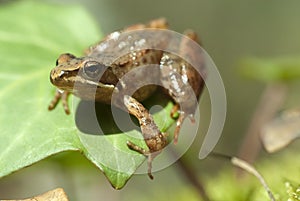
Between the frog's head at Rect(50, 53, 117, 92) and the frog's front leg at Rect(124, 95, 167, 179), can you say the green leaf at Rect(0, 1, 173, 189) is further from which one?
the frog's head at Rect(50, 53, 117, 92)

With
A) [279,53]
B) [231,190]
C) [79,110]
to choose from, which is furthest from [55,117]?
[279,53]

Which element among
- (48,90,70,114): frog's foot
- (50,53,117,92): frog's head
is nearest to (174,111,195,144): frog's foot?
(50,53,117,92): frog's head

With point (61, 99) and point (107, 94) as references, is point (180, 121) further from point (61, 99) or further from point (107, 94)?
point (61, 99)

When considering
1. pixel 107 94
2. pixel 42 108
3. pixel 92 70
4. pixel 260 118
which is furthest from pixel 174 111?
pixel 260 118

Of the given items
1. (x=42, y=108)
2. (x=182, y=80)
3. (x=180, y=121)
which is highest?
(x=182, y=80)

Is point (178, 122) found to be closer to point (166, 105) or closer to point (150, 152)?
point (166, 105)

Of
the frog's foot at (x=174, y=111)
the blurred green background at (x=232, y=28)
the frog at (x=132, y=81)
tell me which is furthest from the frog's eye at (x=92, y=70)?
the blurred green background at (x=232, y=28)
